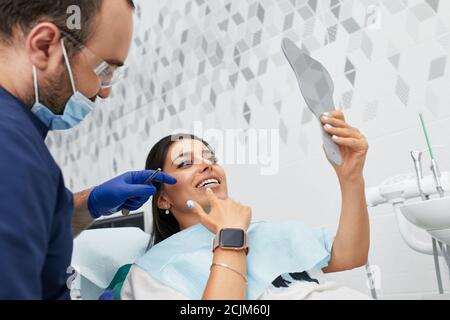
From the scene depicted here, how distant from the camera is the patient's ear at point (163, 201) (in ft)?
5.62

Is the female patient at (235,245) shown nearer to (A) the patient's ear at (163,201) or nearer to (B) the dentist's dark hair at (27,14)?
(A) the patient's ear at (163,201)

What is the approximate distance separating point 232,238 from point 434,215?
0.60m

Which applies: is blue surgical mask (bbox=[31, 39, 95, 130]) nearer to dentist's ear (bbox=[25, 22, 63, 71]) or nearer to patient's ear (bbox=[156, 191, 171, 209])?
dentist's ear (bbox=[25, 22, 63, 71])

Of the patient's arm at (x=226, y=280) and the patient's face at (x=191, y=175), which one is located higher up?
the patient's face at (x=191, y=175)

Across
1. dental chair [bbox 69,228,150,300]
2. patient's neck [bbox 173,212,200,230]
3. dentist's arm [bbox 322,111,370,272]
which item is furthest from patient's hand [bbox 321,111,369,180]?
dental chair [bbox 69,228,150,300]

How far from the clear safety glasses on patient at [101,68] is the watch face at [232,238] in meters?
0.46

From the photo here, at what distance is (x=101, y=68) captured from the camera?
1120mm

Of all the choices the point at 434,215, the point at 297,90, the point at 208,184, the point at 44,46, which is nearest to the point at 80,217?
the point at 208,184

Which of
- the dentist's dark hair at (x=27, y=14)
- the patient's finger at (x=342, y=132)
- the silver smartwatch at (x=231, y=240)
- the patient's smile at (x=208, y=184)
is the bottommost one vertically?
the silver smartwatch at (x=231, y=240)

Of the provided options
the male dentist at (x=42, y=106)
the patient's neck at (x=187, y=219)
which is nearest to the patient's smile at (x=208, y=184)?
the patient's neck at (x=187, y=219)

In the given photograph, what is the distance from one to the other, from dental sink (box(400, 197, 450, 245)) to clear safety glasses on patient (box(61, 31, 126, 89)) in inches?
36.1

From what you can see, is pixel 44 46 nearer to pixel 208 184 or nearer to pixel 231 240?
pixel 231 240

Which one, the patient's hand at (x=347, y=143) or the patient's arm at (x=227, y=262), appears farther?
the patient's hand at (x=347, y=143)
